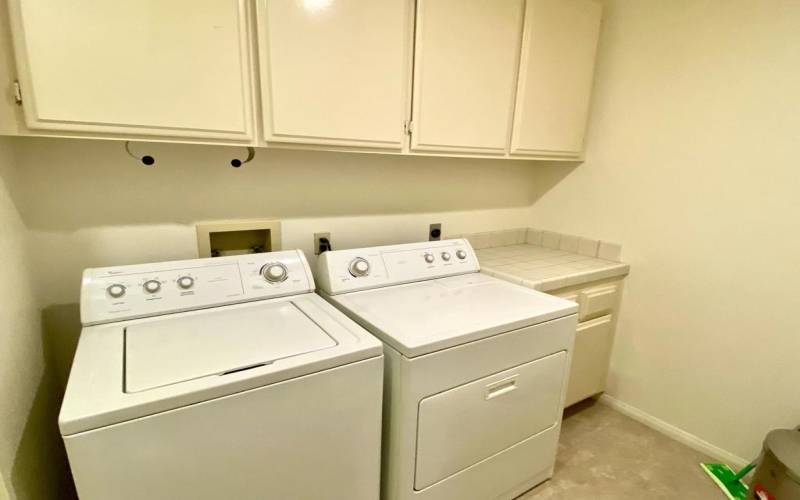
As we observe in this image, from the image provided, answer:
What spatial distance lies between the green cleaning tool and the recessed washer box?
2212 millimetres

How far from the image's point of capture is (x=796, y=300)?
1.57 meters

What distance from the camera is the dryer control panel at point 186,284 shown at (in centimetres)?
116

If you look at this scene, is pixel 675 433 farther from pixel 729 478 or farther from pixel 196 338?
pixel 196 338

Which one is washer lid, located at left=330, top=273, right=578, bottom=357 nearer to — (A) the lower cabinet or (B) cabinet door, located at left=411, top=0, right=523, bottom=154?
(A) the lower cabinet

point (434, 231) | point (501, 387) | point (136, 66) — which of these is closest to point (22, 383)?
point (136, 66)

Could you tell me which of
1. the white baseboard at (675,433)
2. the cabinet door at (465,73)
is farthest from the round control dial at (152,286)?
the white baseboard at (675,433)

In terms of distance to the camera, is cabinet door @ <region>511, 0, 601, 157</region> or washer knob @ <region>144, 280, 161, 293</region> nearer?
washer knob @ <region>144, 280, 161, 293</region>

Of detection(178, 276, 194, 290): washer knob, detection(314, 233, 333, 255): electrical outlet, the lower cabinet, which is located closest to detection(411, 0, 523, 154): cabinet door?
detection(314, 233, 333, 255): electrical outlet

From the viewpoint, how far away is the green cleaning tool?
162cm

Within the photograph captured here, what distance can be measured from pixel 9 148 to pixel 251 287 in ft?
2.65

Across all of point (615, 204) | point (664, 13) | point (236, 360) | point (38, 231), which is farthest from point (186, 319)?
point (664, 13)

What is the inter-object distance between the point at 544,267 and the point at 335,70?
1.35m

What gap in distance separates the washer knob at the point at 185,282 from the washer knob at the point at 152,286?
Answer: 0.06m

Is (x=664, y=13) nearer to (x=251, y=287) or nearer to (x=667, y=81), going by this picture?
(x=667, y=81)
